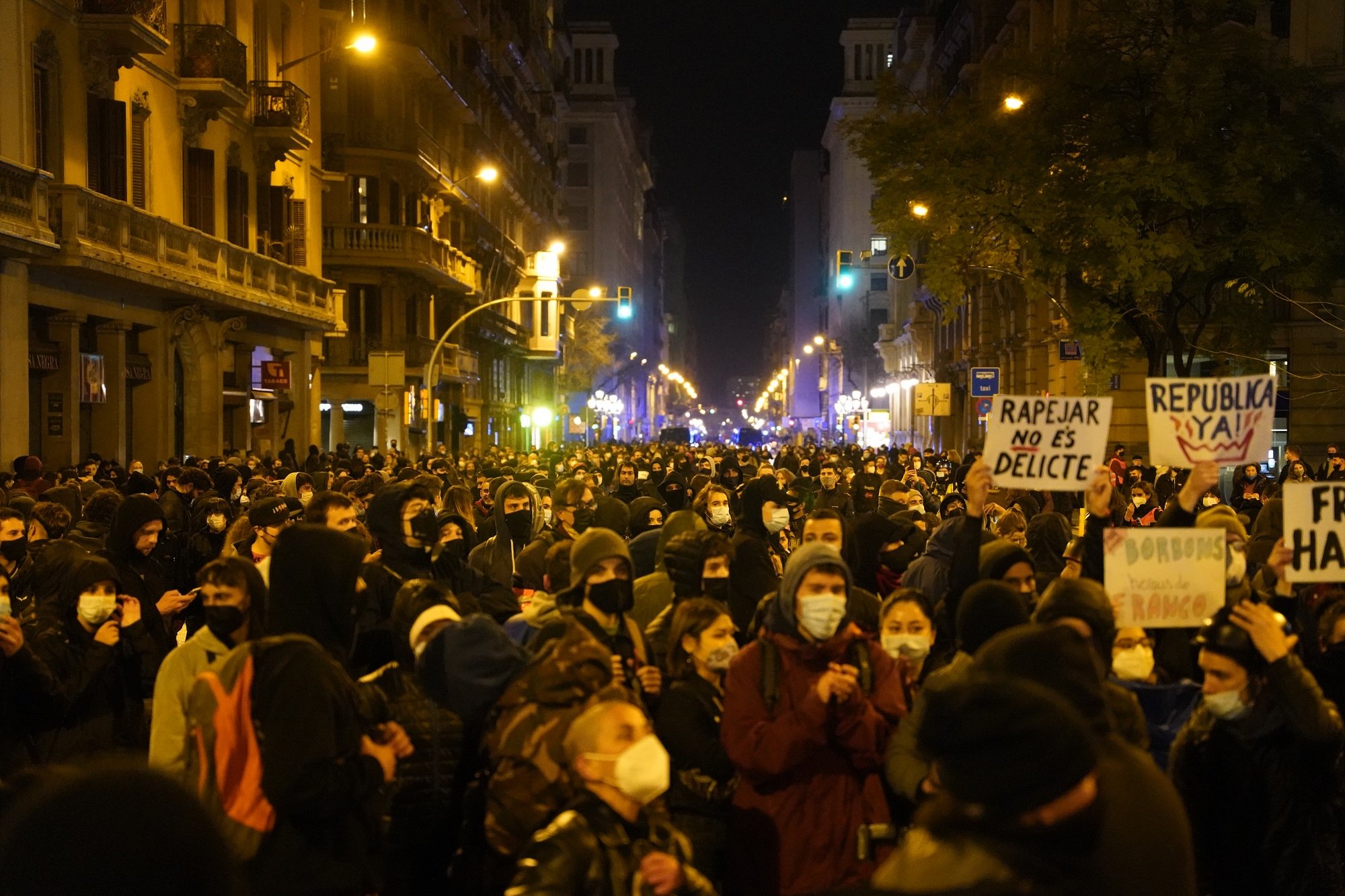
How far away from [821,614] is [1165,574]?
1796 millimetres

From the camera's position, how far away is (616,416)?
12169 cm

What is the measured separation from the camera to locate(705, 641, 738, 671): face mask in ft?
18.6

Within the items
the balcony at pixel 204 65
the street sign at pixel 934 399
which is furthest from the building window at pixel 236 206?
the street sign at pixel 934 399

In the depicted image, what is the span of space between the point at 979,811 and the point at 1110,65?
917 inches

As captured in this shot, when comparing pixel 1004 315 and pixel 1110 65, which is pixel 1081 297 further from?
pixel 1004 315

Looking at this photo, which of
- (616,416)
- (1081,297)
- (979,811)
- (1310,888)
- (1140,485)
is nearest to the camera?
(979,811)

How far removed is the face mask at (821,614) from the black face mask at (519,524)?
5.67m

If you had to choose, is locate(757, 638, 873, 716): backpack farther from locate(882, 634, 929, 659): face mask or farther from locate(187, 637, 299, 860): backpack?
locate(187, 637, 299, 860): backpack

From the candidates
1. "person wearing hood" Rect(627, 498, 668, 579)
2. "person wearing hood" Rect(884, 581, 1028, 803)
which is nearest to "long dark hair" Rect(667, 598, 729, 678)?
"person wearing hood" Rect(884, 581, 1028, 803)

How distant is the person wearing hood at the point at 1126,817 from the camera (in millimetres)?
3107

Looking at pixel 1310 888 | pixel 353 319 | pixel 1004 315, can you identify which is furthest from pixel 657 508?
pixel 1004 315

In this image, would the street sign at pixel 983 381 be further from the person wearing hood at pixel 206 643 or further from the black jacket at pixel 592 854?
the black jacket at pixel 592 854

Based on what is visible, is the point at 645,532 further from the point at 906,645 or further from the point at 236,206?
the point at 236,206

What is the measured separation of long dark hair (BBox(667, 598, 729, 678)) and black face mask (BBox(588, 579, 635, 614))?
21.3 inches
